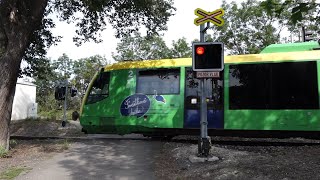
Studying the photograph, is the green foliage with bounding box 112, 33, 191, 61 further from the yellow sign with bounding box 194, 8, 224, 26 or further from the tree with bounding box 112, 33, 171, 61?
the yellow sign with bounding box 194, 8, 224, 26

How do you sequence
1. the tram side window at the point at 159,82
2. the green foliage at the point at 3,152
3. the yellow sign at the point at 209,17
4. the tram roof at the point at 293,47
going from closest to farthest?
the yellow sign at the point at 209,17 → the green foliage at the point at 3,152 → the tram roof at the point at 293,47 → the tram side window at the point at 159,82

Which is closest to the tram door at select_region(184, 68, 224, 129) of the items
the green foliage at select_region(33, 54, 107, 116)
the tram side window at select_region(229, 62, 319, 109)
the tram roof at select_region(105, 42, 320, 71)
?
the tram side window at select_region(229, 62, 319, 109)

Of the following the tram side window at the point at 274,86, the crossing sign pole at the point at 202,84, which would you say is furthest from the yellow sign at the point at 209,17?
the tram side window at the point at 274,86

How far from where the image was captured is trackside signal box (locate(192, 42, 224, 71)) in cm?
873

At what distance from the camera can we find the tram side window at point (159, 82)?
43.6 feet

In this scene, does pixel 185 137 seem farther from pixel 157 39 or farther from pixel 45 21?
pixel 157 39

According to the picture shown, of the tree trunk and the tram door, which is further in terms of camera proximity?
the tram door

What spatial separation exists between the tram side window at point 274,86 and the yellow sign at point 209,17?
13.1 ft

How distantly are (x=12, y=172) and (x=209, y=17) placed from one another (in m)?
5.71

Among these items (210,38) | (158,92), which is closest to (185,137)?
(158,92)

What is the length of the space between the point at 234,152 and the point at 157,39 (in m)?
44.3

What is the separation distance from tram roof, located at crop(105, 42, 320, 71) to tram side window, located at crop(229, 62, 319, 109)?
17cm

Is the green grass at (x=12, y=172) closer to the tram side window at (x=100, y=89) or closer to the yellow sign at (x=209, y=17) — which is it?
the yellow sign at (x=209, y=17)

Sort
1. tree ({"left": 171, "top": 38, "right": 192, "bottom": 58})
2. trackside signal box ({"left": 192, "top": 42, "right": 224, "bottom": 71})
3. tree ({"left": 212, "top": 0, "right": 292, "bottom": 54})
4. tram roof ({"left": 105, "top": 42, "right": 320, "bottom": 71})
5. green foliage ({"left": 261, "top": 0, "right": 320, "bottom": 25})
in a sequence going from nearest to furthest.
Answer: green foliage ({"left": 261, "top": 0, "right": 320, "bottom": 25}) < trackside signal box ({"left": 192, "top": 42, "right": 224, "bottom": 71}) < tram roof ({"left": 105, "top": 42, "right": 320, "bottom": 71}) < tree ({"left": 212, "top": 0, "right": 292, "bottom": 54}) < tree ({"left": 171, "top": 38, "right": 192, "bottom": 58})
